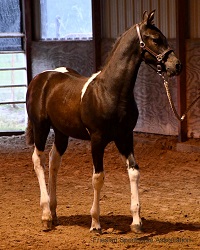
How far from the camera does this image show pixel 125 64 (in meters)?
6.12

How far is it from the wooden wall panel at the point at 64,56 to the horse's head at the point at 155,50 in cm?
654

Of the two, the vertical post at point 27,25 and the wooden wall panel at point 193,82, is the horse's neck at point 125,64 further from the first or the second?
the vertical post at point 27,25

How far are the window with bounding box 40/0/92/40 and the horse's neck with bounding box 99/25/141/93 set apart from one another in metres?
6.75

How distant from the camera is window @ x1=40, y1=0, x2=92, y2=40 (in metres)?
12.9

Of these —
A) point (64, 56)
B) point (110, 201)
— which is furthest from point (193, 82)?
point (110, 201)

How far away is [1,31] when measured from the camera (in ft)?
44.2

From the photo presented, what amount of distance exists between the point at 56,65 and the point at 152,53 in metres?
7.17

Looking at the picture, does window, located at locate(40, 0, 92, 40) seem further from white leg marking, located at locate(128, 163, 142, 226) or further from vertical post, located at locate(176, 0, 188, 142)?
white leg marking, located at locate(128, 163, 142, 226)

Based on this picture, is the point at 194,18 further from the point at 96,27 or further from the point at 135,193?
the point at 135,193

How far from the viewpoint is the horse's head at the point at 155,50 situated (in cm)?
597

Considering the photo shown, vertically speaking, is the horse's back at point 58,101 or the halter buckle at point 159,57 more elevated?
the halter buckle at point 159,57

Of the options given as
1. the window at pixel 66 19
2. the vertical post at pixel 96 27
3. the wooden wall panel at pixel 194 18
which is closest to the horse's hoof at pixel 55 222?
the wooden wall panel at pixel 194 18

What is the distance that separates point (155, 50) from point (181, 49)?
4.73 metres

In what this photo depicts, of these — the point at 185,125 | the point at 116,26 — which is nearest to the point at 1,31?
the point at 116,26
